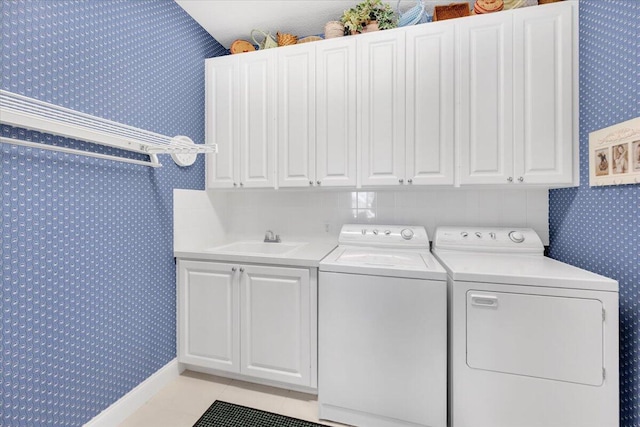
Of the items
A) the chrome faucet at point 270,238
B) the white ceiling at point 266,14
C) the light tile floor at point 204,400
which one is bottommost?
the light tile floor at point 204,400

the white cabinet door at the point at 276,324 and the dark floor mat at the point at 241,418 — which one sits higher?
the white cabinet door at the point at 276,324

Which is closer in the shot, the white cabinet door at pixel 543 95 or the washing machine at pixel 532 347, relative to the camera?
the washing machine at pixel 532 347

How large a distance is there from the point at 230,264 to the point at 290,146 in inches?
37.5

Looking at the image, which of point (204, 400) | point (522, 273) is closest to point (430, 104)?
point (522, 273)

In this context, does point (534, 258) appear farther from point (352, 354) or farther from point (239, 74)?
point (239, 74)

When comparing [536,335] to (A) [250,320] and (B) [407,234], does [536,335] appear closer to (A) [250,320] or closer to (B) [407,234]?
(B) [407,234]

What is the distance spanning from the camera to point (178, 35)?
6.61ft

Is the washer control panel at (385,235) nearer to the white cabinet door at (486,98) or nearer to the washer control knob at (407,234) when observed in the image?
the washer control knob at (407,234)

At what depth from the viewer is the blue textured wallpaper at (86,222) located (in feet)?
3.81

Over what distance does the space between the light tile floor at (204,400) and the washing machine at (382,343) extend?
0.25m

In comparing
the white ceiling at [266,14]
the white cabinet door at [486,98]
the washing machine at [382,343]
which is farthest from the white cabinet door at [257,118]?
the white cabinet door at [486,98]

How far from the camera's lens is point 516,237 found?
1.85 meters

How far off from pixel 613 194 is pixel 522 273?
583 millimetres

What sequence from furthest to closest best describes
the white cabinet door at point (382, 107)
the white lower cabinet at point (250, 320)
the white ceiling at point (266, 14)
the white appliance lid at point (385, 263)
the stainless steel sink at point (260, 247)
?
the stainless steel sink at point (260, 247) < the white ceiling at point (266, 14) < the white cabinet door at point (382, 107) < the white lower cabinet at point (250, 320) < the white appliance lid at point (385, 263)
